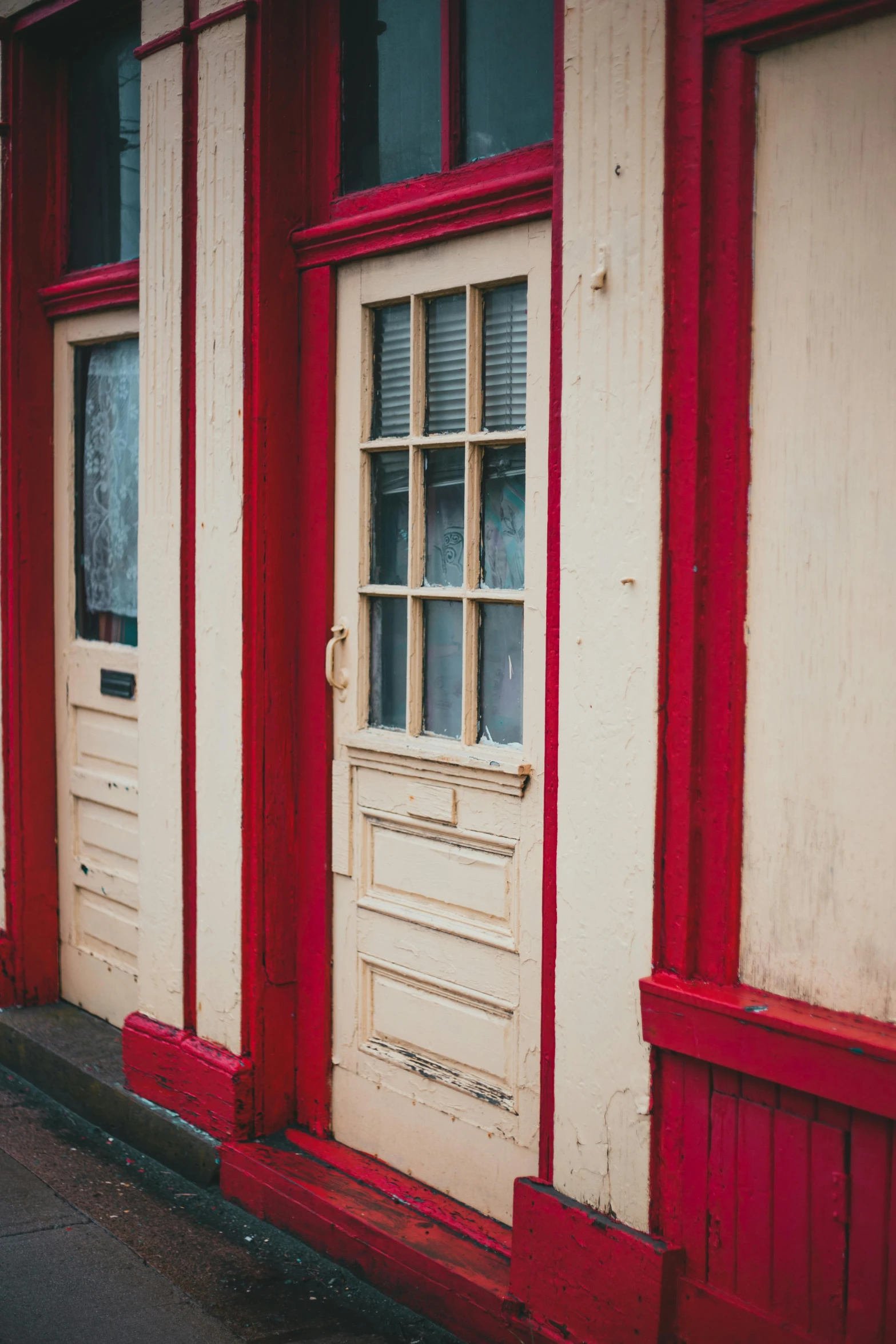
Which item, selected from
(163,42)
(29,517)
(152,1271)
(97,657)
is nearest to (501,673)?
(152,1271)

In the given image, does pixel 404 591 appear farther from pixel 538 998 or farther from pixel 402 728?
pixel 538 998

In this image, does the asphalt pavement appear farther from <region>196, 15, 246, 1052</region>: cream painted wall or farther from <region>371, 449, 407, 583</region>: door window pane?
<region>371, 449, 407, 583</region>: door window pane

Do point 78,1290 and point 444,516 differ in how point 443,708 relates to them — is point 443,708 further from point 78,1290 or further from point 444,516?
point 78,1290

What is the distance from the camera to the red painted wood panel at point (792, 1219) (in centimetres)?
228

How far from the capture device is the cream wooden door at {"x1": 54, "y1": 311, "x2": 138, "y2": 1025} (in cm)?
441

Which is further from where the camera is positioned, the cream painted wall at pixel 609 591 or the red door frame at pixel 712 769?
the cream painted wall at pixel 609 591

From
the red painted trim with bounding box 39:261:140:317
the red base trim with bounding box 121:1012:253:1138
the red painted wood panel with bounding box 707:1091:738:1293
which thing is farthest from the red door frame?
the red painted trim with bounding box 39:261:140:317

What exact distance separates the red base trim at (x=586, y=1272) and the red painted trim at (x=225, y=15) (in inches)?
124

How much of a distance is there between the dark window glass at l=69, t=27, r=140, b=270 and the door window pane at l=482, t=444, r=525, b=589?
1.93m

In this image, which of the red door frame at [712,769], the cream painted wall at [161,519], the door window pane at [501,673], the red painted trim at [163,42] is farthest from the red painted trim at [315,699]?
the red door frame at [712,769]

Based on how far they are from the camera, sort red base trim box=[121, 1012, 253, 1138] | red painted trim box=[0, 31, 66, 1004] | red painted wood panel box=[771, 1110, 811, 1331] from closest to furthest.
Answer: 1. red painted wood panel box=[771, 1110, 811, 1331]
2. red base trim box=[121, 1012, 253, 1138]
3. red painted trim box=[0, 31, 66, 1004]

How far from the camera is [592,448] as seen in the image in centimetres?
256

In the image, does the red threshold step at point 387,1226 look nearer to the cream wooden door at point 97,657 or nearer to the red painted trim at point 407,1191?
the red painted trim at point 407,1191

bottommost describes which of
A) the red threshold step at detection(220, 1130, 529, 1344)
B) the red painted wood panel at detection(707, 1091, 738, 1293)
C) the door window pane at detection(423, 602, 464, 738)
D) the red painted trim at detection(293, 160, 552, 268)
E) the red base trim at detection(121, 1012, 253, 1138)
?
the red threshold step at detection(220, 1130, 529, 1344)
